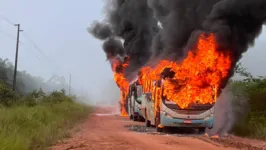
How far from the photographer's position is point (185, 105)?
19.7 m

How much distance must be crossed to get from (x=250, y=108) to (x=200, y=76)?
583 cm

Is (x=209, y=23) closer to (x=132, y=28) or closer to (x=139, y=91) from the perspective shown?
(x=139, y=91)

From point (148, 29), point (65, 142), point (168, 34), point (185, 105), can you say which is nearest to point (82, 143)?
point (65, 142)

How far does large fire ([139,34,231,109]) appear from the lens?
1991 cm

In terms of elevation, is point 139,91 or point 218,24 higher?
point 218,24

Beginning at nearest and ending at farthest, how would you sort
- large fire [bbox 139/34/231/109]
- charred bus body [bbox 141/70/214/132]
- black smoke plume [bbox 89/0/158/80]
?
charred bus body [bbox 141/70/214/132], large fire [bbox 139/34/231/109], black smoke plume [bbox 89/0/158/80]

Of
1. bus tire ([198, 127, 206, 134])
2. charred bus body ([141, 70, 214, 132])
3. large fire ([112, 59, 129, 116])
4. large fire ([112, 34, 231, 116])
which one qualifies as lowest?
bus tire ([198, 127, 206, 134])

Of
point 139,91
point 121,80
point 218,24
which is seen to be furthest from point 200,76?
point 121,80

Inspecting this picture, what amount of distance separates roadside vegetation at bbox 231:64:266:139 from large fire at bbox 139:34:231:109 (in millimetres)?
3058

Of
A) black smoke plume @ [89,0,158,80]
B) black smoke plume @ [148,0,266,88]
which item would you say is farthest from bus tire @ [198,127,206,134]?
black smoke plume @ [89,0,158,80]

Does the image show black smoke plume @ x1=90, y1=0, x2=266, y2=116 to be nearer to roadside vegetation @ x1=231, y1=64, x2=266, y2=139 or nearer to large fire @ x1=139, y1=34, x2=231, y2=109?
large fire @ x1=139, y1=34, x2=231, y2=109

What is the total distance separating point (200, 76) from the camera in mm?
20109

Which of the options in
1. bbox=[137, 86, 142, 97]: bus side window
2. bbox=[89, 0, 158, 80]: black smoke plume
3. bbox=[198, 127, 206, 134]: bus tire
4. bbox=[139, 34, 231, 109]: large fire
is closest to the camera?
bbox=[139, 34, 231, 109]: large fire

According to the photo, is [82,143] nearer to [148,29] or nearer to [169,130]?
[169,130]
